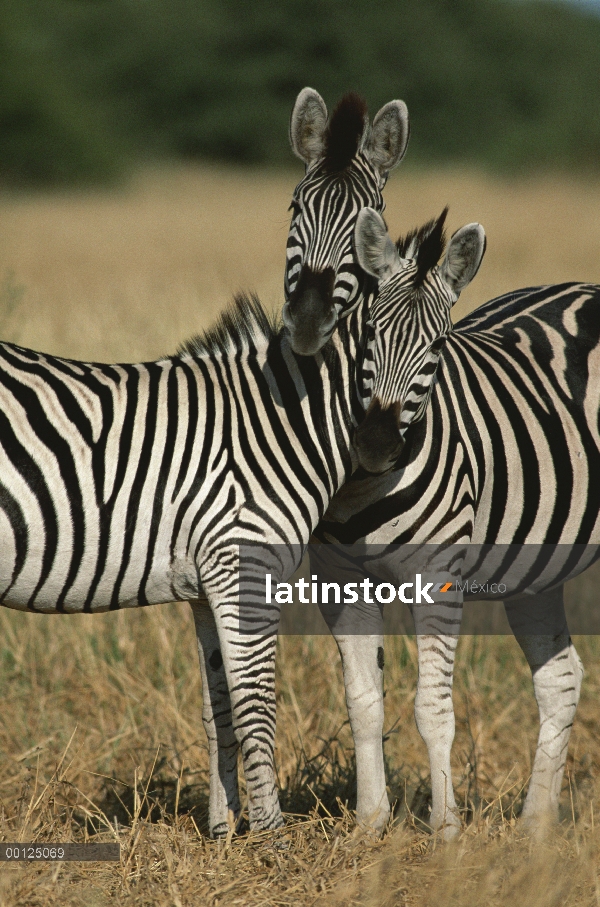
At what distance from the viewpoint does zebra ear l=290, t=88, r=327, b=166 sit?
4.07 metres

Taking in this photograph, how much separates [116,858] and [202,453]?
1.47 meters

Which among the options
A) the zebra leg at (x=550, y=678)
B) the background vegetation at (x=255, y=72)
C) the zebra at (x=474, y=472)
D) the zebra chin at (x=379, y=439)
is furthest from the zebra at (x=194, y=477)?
the background vegetation at (x=255, y=72)

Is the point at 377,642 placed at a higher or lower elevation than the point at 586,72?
lower

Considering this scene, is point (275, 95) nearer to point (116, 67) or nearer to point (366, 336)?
point (116, 67)

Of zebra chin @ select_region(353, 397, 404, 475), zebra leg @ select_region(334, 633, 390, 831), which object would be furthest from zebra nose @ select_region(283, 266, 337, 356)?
zebra leg @ select_region(334, 633, 390, 831)

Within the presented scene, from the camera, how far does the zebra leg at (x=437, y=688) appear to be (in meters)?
3.58

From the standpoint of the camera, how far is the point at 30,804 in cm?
376

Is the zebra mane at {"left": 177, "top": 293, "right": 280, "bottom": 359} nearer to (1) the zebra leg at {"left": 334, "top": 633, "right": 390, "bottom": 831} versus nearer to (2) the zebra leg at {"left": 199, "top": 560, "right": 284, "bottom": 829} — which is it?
(2) the zebra leg at {"left": 199, "top": 560, "right": 284, "bottom": 829}

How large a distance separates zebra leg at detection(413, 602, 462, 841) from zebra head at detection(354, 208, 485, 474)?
0.63 meters

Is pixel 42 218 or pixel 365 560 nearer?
pixel 365 560

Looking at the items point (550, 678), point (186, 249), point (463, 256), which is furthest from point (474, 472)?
point (186, 249)

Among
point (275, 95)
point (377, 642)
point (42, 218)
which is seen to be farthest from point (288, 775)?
point (275, 95)

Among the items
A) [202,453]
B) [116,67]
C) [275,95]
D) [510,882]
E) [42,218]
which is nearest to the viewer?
[510,882]

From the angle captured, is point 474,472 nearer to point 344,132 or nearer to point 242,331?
point 242,331
